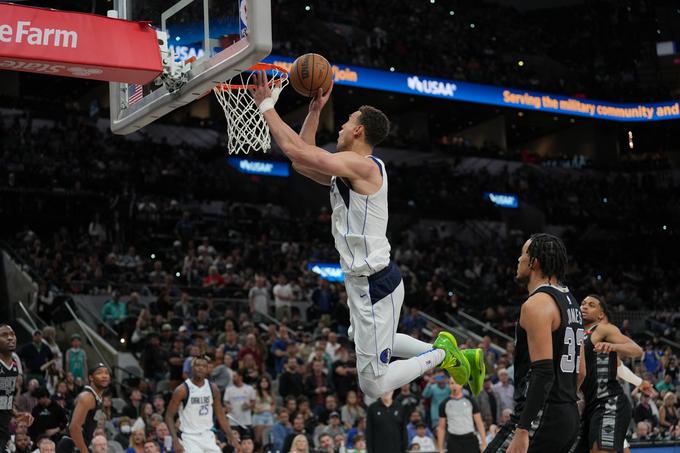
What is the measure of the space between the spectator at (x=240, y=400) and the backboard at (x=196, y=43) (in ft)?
24.2

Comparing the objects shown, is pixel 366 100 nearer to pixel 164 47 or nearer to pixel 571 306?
pixel 164 47

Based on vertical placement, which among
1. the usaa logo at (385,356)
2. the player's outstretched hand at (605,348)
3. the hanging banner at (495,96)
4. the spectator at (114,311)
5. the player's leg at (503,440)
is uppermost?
the hanging banner at (495,96)

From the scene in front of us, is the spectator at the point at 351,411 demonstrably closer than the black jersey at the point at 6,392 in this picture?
No

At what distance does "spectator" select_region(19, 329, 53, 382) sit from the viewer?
50.8 feet

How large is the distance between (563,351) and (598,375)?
226 centimetres

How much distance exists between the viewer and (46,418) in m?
12.9

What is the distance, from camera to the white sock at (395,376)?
6.82m

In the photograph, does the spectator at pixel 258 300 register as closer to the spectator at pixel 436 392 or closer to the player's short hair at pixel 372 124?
the spectator at pixel 436 392

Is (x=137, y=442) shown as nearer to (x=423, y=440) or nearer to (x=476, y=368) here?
(x=423, y=440)

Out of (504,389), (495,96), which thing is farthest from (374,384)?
(495,96)

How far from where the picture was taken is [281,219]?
28.4m

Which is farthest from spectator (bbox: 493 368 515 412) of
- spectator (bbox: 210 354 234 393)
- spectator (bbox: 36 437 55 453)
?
spectator (bbox: 36 437 55 453)

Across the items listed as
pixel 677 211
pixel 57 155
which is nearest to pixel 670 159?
pixel 677 211

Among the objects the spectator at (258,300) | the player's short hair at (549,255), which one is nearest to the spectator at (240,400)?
the spectator at (258,300)
